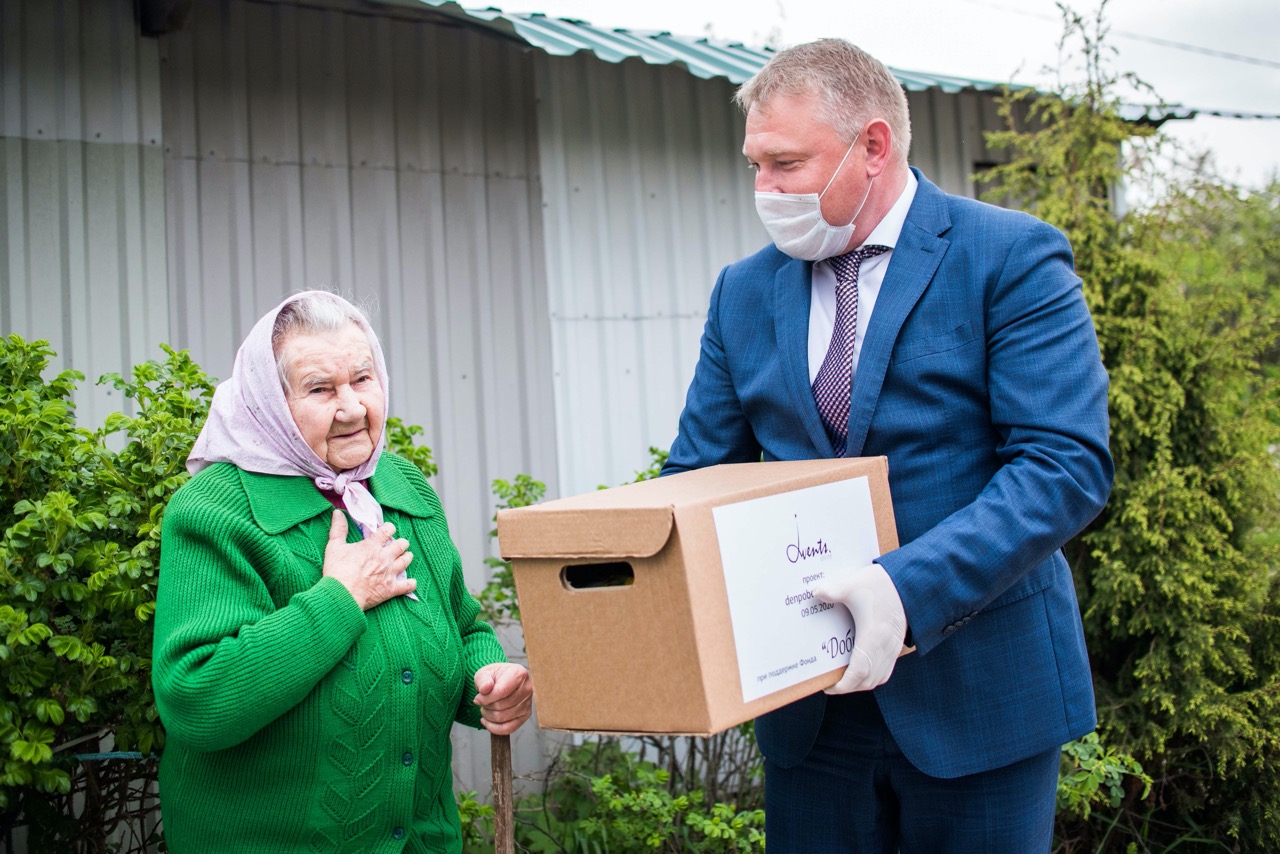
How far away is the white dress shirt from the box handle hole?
0.54m

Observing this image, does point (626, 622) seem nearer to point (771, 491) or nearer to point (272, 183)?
point (771, 491)

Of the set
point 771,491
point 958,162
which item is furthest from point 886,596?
point 958,162

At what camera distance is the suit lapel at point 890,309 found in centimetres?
208

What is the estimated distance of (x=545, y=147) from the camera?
4664 millimetres

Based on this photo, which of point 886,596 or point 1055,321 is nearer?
point 886,596

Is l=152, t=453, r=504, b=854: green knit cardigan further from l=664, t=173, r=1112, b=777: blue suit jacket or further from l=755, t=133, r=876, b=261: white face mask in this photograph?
l=755, t=133, r=876, b=261: white face mask

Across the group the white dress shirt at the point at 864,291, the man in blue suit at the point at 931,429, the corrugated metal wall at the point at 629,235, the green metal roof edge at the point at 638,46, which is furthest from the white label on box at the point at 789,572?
the corrugated metal wall at the point at 629,235

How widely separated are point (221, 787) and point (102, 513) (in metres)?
0.72

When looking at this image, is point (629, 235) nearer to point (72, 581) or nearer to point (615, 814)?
point (615, 814)

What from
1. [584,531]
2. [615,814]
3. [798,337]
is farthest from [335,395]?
[615,814]

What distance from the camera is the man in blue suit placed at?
1.95 metres

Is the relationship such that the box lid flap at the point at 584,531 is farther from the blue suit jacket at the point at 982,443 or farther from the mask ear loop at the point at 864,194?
the mask ear loop at the point at 864,194

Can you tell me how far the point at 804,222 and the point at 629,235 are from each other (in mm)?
2772

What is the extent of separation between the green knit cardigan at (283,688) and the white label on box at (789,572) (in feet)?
2.65
